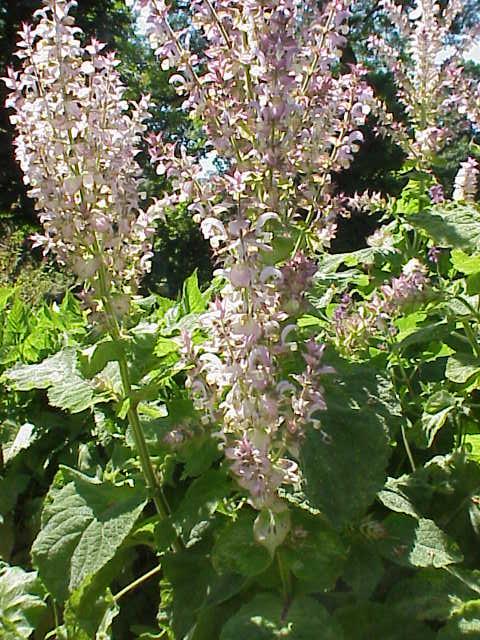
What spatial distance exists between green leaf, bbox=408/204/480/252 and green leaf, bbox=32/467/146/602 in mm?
982

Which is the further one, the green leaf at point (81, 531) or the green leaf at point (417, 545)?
the green leaf at point (81, 531)

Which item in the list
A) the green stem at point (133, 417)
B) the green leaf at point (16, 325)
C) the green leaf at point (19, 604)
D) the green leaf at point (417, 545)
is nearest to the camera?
the green leaf at point (417, 545)

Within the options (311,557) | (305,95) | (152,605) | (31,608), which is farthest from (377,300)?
A: (31,608)

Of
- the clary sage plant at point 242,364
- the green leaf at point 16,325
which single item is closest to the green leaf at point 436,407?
the clary sage plant at point 242,364

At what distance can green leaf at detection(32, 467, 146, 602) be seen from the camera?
1.71m

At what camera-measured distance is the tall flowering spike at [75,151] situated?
1.72 metres

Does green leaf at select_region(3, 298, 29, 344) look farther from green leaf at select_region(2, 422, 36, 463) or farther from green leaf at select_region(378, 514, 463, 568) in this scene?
green leaf at select_region(378, 514, 463, 568)

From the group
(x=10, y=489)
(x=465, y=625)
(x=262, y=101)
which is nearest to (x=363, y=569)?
(x=465, y=625)

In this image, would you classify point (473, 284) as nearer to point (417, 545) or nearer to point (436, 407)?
point (436, 407)

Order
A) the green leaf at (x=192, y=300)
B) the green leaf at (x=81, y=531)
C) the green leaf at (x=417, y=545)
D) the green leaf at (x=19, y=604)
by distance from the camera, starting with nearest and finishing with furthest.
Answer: the green leaf at (x=417, y=545) < the green leaf at (x=81, y=531) < the green leaf at (x=19, y=604) < the green leaf at (x=192, y=300)

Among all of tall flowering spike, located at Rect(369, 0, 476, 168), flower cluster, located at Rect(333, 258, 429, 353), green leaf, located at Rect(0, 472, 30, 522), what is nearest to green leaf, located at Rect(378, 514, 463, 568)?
flower cluster, located at Rect(333, 258, 429, 353)

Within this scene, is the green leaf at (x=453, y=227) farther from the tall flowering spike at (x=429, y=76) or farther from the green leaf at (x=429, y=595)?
the tall flowering spike at (x=429, y=76)

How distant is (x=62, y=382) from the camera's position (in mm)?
1993

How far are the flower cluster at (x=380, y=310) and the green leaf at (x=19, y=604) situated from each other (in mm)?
1154
